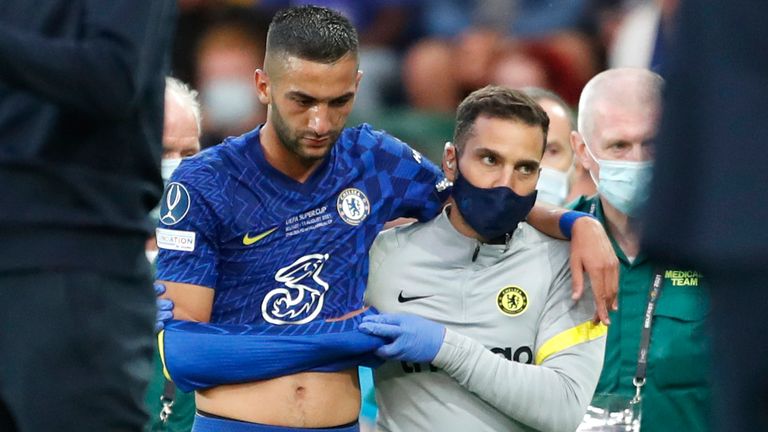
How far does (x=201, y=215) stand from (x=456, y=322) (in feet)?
2.52

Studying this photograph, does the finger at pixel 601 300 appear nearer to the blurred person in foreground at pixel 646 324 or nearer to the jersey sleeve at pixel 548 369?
the jersey sleeve at pixel 548 369

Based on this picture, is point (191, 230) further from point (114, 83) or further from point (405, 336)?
point (114, 83)

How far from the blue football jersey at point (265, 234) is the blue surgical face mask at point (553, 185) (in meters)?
1.78

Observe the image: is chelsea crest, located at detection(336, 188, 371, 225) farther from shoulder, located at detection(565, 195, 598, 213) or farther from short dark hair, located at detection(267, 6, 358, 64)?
shoulder, located at detection(565, 195, 598, 213)

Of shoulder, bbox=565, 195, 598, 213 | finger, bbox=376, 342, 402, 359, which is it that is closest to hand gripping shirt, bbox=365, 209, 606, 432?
finger, bbox=376, 342, 402, 359

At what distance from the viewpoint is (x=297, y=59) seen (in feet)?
12.2

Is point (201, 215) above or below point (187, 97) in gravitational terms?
below

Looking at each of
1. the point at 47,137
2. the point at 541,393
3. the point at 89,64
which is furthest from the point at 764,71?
the point at 541,393

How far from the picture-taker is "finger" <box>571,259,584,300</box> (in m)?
3.72

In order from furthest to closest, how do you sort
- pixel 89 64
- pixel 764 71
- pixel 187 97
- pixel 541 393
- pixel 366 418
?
pixel 187 97, pixel 366 418, pixel 541 393, pixel 89 64, pixel 764 71

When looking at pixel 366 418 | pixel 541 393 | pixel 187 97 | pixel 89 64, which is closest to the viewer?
pixel 89 64

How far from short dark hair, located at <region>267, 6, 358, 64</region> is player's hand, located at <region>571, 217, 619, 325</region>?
836 mm

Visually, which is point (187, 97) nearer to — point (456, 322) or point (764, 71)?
point (456, 322)

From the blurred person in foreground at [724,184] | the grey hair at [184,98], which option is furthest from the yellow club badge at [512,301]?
the blurred person in foreground at [724,184]
